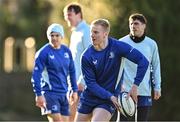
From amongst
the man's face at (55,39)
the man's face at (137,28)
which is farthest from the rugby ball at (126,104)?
the man's face at (55,39)

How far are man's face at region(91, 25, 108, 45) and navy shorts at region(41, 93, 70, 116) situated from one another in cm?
211

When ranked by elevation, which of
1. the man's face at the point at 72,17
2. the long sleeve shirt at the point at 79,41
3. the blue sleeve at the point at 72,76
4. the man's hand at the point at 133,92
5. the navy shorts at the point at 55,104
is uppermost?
the man's face at the point at 72,17

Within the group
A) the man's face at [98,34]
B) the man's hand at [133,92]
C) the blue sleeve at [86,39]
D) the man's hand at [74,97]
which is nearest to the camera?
the man's face at [98,34]

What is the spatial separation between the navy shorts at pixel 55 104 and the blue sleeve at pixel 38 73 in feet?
1.02

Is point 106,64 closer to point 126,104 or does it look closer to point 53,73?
point 126,104

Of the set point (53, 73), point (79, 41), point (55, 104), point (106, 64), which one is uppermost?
point (79, 41)

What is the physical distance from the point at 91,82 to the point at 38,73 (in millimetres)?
1742

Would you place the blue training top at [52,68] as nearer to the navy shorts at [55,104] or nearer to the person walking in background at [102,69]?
the navy shorts at [55,104]

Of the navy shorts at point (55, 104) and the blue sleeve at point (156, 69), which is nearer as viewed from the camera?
the blue sleeve at point (156, 69)

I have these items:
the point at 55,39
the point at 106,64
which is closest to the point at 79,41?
the point at 55,39

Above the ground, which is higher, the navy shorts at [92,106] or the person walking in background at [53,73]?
the person walking in background at [53,73]

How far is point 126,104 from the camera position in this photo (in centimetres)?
1151

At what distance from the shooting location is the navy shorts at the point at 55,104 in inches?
519

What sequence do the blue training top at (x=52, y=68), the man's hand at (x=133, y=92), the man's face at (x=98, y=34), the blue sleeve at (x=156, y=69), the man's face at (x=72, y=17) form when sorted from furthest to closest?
1. the man's face at (x=72, y=17)
2. the blue training top at (x=52, y=68)
3. the blue sleeve at (x=156, y=69)
4. the man's hand at (x=133, y=92)
5. the man's face at (x=98, y=34)
